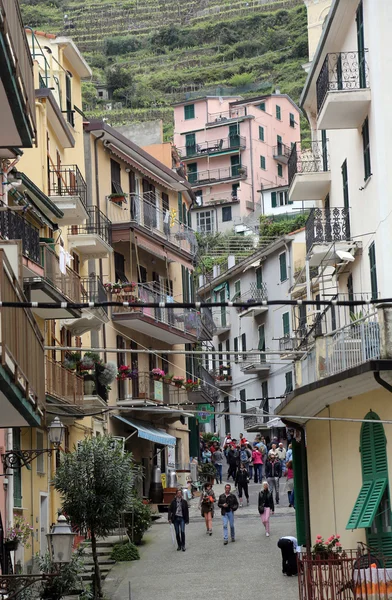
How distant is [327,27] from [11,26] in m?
19.1

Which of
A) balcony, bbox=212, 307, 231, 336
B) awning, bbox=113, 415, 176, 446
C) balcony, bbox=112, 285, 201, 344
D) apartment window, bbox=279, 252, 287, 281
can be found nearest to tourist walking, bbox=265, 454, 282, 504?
awning, bbox=113, 415, 176, 446

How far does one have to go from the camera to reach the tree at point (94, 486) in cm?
2828

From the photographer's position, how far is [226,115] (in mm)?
110312

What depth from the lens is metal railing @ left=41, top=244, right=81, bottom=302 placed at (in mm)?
32281

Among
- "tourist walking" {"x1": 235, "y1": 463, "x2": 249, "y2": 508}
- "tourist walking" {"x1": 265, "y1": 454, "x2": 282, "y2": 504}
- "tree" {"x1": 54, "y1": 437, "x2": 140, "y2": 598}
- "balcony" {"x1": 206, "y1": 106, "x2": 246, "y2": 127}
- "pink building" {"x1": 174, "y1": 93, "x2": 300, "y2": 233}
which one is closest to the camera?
"tree" {"x1": 54, "y1": 437, "x2": 140, "y2": 598}

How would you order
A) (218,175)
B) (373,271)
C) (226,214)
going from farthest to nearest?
(218,175), (226,214), (373,271)

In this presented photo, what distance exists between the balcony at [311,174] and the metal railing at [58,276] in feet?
22.5

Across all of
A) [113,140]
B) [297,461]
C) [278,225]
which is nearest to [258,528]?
[297,461]

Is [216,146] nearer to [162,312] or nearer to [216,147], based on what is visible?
[216,147]

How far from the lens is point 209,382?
57.5 meters

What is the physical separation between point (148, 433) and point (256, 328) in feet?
83.5

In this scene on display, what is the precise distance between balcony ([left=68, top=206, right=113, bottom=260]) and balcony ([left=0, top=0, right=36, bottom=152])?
2428 centimetres

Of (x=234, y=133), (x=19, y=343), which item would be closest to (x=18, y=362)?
(x=19, y=343)

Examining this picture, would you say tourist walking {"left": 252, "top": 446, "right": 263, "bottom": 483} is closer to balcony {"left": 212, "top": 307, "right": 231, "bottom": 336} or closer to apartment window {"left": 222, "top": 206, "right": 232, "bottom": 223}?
balcony {"left": 212, "top": 307, "right": 231, "bottom": 336}
